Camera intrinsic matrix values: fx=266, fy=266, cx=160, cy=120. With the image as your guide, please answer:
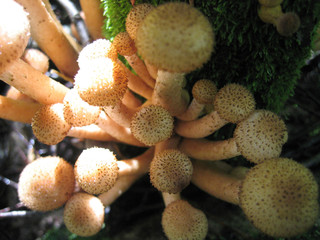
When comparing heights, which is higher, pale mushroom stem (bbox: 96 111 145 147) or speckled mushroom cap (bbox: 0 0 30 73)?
speckled mushroom cap (bbox: 0 0 30 73)

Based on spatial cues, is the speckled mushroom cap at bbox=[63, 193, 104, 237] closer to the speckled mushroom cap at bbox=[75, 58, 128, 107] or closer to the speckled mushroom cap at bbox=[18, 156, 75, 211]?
the speckled mushroom cap at bbox=[18, 156, 75, 211]

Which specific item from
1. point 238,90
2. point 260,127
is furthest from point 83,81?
point 260,127

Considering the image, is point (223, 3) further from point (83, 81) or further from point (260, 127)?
Result: point (83, 81)

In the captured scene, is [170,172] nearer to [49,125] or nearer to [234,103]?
[234,103]

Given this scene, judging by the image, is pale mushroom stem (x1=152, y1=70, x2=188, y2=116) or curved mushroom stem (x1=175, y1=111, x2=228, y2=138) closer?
pale mushroom stem (x1=152, y1=70, x2=188, y2=116)

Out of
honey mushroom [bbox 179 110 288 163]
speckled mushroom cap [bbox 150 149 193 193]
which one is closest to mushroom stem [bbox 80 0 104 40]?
speckled mushroom cap [bbox 150 149 193 193]

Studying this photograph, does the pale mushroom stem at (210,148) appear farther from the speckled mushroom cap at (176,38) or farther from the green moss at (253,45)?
the speckled mushroom cap at (176,38)
